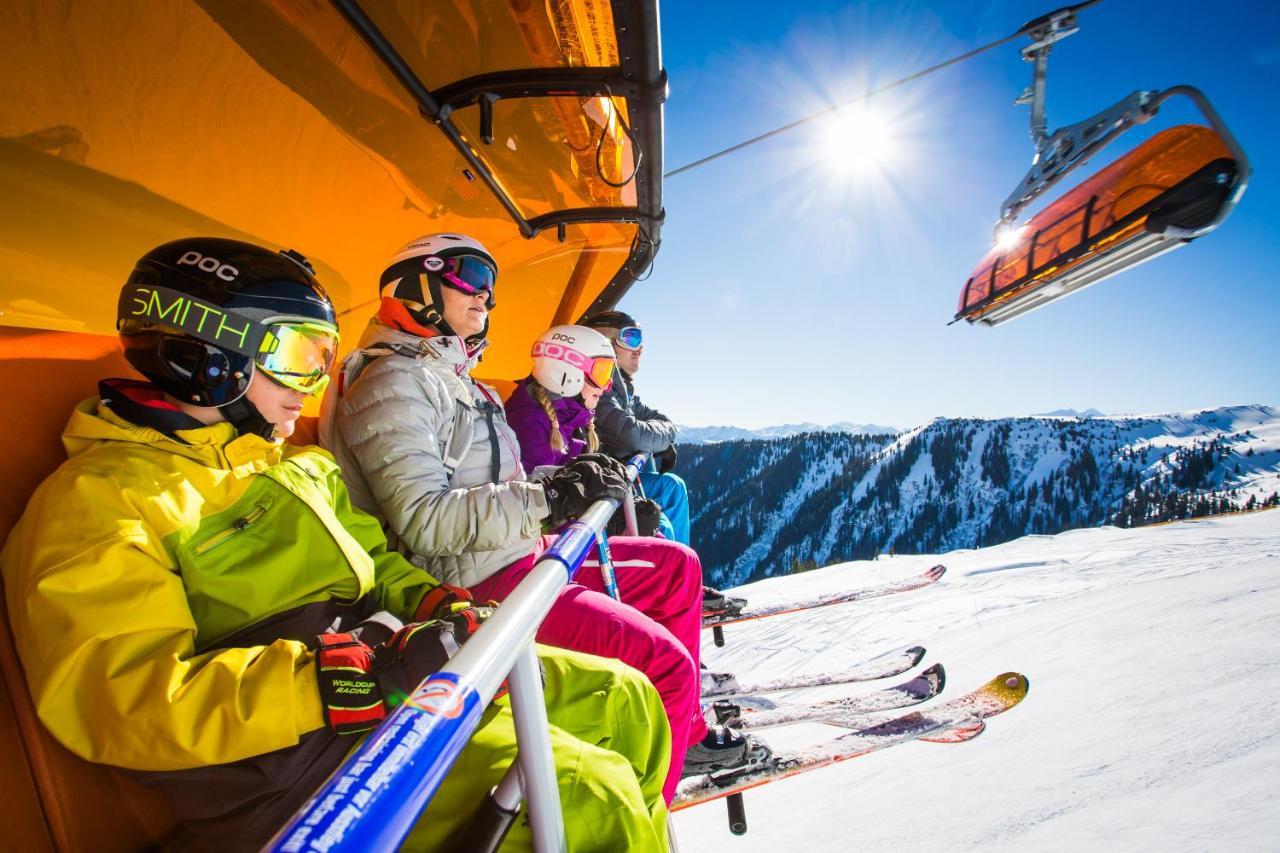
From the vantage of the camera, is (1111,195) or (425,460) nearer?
(425,460)

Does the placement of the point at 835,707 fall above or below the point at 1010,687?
below

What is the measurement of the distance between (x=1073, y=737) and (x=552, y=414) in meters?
3.30

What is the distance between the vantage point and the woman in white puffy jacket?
6.32 ft

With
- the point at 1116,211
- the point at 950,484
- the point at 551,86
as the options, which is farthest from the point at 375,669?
the point at 950,484

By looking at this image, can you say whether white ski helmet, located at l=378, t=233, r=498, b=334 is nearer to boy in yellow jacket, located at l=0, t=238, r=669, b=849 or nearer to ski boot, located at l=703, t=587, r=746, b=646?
boy in yellow jacket, located at l=0, t=238, r=669, b=849

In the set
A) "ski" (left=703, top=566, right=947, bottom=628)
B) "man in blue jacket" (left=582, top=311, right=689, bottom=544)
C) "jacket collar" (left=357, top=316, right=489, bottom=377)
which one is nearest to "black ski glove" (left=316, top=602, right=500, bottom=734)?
"jacket collar" (left=357, top=316, right=489, bottom=377)

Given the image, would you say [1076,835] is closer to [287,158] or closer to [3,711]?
[3,711]

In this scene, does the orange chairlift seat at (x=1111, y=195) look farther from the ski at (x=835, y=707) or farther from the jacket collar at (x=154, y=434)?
the jacket collar at (x=154, y=434)

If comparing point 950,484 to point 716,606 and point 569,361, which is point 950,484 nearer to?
point 716,606

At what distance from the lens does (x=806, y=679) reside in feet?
14.8

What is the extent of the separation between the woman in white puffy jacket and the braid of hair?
2.75ft

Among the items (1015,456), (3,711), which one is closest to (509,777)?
(3,711)

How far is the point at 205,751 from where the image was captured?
3.09ft

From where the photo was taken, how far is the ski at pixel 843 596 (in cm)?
627
